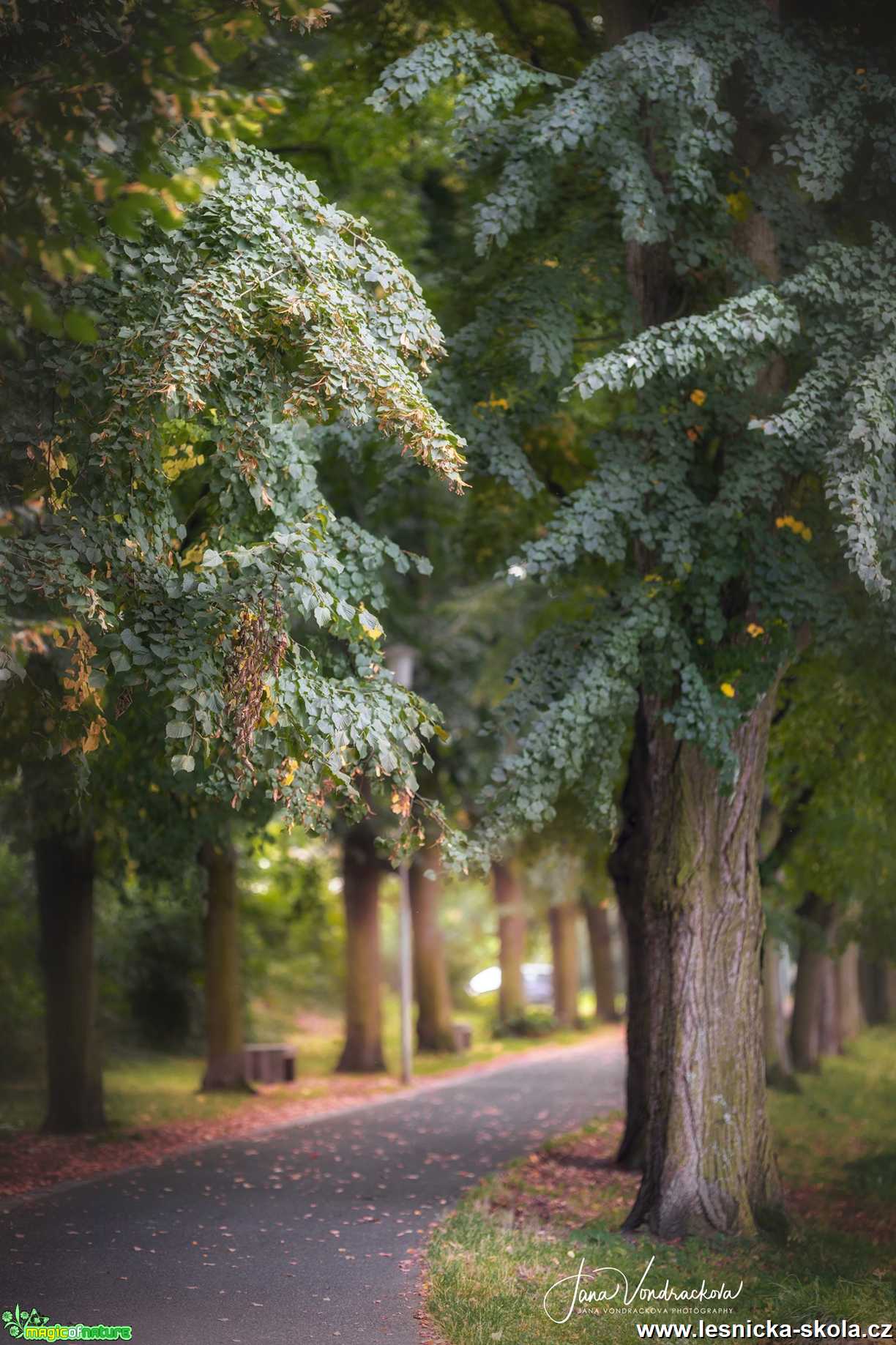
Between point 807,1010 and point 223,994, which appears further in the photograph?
point 807,1010

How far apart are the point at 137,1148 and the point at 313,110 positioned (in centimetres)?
1129

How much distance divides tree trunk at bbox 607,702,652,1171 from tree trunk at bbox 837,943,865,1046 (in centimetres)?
1383

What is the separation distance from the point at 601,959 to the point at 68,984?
19202mm

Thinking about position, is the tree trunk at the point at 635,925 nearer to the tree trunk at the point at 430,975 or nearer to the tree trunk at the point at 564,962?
the tree trunk at the point at 430,975

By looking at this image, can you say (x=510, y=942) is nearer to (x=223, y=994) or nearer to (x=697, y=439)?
(x=223, y=994)

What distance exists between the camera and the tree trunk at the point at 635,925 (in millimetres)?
11789

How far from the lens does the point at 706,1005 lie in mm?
10141

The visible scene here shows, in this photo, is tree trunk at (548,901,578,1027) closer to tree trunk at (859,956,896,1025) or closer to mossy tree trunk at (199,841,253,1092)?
tree trunk at (859,956,896,1025)

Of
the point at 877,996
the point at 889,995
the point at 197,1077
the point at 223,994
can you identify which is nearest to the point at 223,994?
the point at 223,994

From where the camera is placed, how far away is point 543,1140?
14.2 meters

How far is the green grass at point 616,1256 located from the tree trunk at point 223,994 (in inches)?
212

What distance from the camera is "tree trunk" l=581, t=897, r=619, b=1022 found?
3017cm

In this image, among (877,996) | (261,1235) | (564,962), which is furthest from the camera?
(877,996)

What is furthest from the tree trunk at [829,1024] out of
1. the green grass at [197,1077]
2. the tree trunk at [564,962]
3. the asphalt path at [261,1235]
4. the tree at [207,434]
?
the tree at [207,434]
